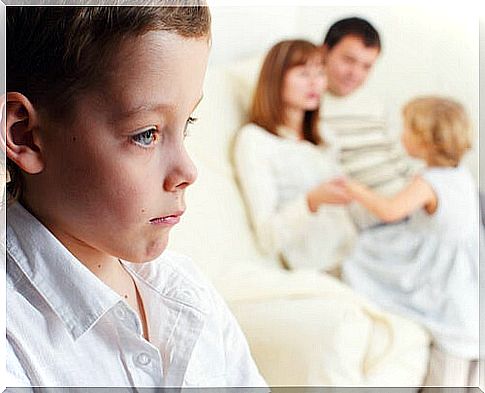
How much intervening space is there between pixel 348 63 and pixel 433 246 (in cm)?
23

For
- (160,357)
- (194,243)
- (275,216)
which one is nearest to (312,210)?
(275,216)

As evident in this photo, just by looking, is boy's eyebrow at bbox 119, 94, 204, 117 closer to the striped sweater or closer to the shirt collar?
the shirt collar

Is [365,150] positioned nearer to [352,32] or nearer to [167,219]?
[352,32]

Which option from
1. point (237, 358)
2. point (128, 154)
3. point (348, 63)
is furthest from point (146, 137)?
point (348, 63)

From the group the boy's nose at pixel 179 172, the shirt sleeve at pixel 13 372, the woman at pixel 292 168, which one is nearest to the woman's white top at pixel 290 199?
the woman at pixel 292 168

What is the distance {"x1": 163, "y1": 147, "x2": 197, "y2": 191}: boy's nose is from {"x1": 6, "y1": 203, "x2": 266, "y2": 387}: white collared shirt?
10 centimetres

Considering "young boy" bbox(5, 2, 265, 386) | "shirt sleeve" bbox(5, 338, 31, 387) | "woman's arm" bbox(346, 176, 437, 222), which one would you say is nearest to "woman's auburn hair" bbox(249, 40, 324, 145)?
"woman's arm" bbox(346, 176, 437, 222)

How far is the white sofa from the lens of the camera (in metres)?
0.92

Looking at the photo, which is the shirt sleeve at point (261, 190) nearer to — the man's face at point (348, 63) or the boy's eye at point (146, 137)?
the man's face at point (348, 63)

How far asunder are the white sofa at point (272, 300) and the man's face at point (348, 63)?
3.6 inches

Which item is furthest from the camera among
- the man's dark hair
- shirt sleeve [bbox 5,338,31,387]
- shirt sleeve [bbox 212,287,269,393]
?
the man's dark hair

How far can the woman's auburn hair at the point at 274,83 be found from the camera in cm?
97

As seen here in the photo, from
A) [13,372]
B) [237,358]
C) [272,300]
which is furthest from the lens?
[272,300]

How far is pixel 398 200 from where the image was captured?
101 centimetres
